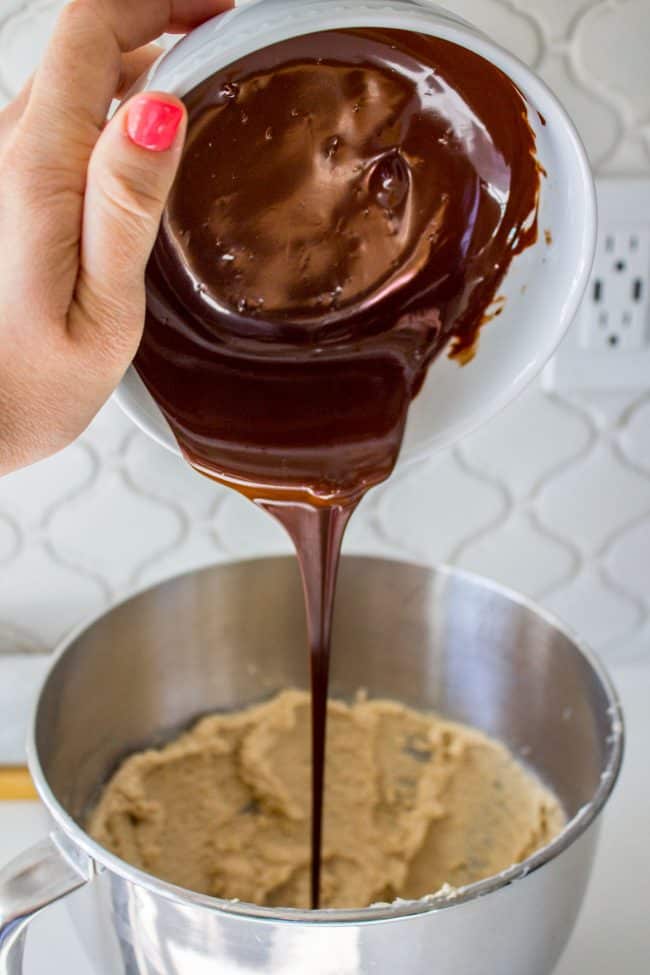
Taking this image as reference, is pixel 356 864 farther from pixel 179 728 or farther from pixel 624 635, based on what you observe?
pixel 624 635

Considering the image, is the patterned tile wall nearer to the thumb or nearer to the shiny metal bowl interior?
the shiny metal bowl interior

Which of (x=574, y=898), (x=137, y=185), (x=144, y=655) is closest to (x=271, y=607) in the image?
(x=144, y=655)

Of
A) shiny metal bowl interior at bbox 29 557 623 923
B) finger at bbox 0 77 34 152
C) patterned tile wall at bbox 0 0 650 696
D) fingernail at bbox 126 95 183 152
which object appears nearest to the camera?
fingernail at bbox 126 95 183 152

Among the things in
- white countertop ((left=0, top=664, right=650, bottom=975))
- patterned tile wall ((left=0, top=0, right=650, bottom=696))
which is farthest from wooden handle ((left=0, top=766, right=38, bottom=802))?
patterned tile wall ((left=0, top=0, right=650, bottom=696))

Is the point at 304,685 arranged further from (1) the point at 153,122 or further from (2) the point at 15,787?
(1) the point at 153,122

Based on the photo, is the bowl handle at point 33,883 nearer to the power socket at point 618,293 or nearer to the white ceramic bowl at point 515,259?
the white ceramic bowl at point 515,259

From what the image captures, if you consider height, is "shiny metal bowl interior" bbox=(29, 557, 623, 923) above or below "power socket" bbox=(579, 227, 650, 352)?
below
